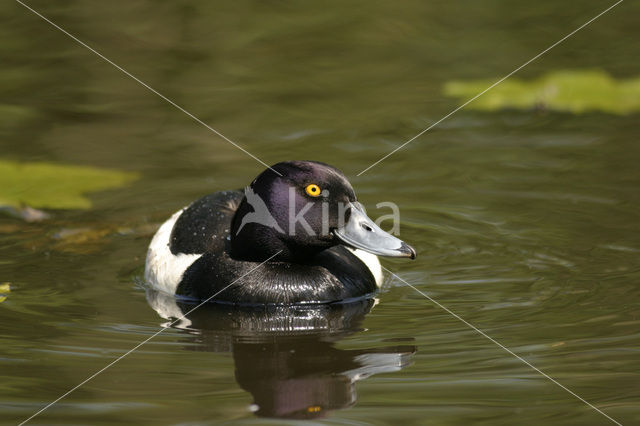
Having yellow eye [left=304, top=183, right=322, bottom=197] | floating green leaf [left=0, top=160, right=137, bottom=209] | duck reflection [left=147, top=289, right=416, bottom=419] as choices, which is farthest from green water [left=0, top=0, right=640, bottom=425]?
yellow eye [left=304, top=183, right=322, bottom=197]

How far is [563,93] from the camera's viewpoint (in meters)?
11.1

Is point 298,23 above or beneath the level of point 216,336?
above

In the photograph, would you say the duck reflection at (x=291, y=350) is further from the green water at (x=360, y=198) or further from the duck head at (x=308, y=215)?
the duck head at (x=308, y=215)

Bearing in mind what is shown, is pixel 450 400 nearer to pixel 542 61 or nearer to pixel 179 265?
pixel 179 265

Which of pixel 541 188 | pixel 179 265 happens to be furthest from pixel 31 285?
pixel 541 188

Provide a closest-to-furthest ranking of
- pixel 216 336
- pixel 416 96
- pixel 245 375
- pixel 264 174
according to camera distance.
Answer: pixel 245 375 → pixel 216 336 → pixel 264 174 → pixel 416 96

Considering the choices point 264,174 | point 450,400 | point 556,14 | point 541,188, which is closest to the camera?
point 450,400

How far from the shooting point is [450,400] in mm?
5449

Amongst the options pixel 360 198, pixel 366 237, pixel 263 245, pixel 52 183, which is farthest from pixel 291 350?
pixel 52 183

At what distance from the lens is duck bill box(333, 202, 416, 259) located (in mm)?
7117

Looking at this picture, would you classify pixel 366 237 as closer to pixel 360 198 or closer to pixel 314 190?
pixel 314 190

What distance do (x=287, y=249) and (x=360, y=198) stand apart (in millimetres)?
2133

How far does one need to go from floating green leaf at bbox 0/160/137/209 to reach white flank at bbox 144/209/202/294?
4.40ft

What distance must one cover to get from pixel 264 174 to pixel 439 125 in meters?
3.83
